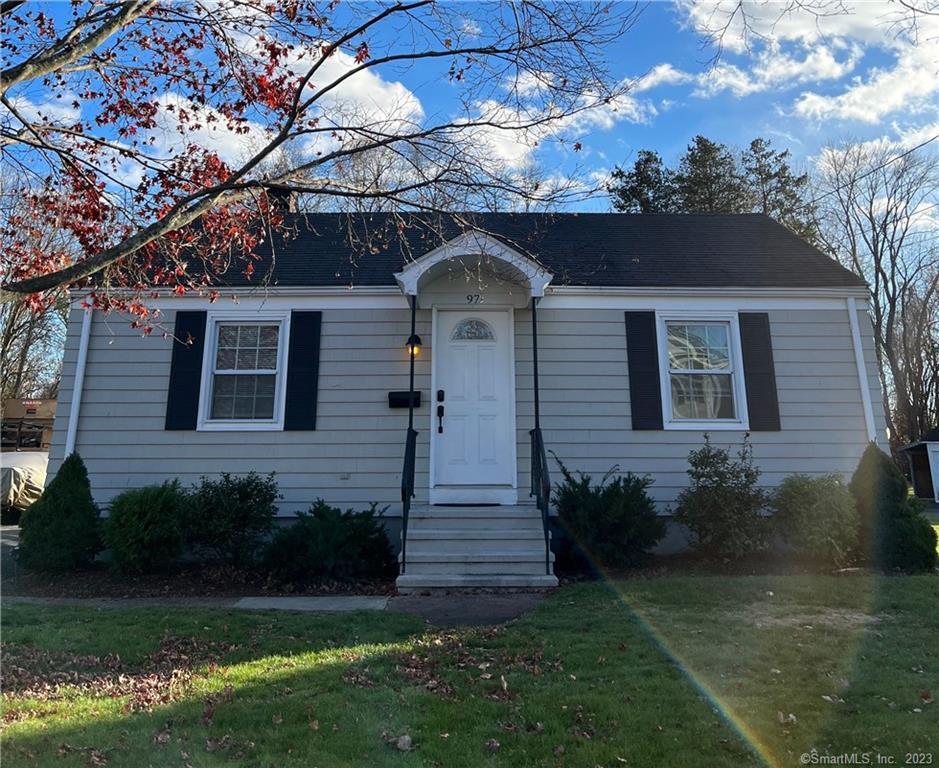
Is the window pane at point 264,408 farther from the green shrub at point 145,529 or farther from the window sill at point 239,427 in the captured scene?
the green shrub at point 145,529

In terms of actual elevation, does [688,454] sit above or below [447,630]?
above

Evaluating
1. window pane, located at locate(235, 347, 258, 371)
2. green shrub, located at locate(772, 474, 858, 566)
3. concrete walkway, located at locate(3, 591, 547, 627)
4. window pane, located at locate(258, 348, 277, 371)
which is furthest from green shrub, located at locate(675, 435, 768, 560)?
window pane, located at locate(235, 347, 258, 371)

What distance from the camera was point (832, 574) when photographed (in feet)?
21.3

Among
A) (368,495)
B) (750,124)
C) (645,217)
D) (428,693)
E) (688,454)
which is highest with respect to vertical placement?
(645,217)

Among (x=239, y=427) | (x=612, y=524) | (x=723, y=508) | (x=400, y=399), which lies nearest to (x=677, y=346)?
(x=723, y=508)

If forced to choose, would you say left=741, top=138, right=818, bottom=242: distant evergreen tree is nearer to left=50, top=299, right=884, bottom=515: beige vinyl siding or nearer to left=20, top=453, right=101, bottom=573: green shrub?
left=50, top=299, right=884, bottom=515: beige vinyl siding

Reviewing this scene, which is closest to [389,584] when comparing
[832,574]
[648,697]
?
[648,697]

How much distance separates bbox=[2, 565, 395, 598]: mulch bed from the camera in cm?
639

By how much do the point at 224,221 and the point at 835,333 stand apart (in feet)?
25.2

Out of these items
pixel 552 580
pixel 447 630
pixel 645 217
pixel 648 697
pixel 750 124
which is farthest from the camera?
pixel 645 217

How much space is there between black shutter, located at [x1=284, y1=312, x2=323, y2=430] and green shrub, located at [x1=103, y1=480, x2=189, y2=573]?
1708 mm

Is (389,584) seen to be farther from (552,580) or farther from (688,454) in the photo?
(688,454)

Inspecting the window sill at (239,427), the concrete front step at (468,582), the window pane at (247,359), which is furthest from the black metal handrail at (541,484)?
the window pane at (247,359)

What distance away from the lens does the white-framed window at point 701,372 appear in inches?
321
